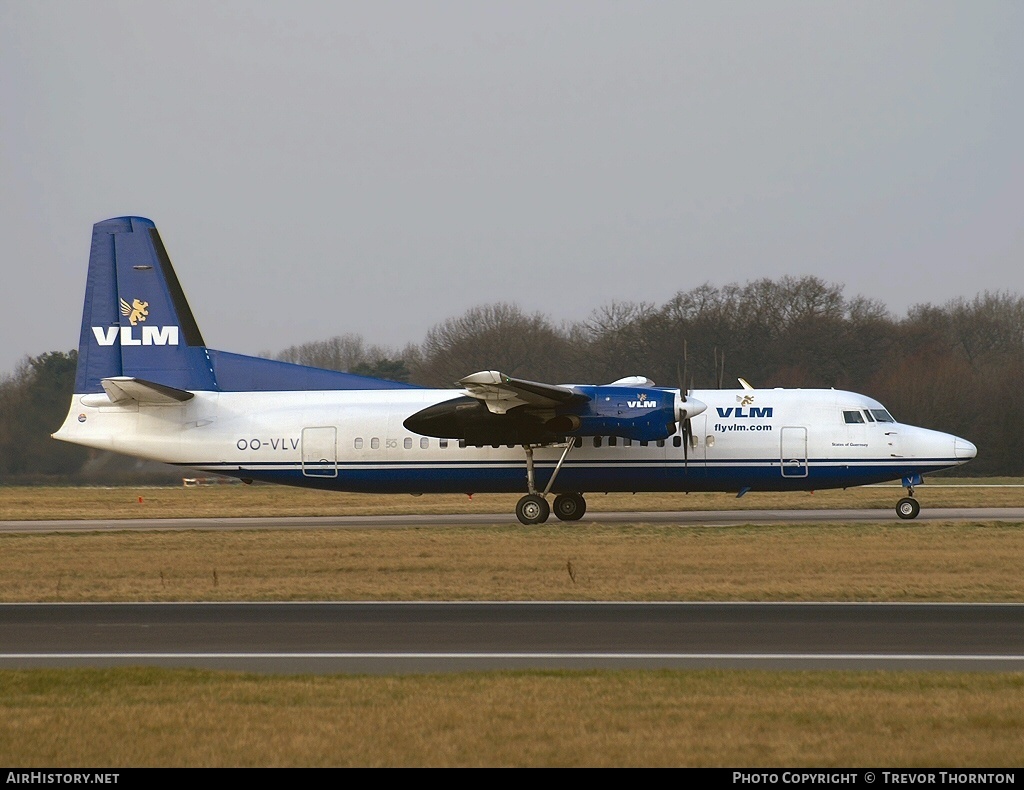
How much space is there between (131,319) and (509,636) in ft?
61.8

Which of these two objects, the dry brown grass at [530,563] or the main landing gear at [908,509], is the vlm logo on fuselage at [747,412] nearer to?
the dry brown grass at [530,563]

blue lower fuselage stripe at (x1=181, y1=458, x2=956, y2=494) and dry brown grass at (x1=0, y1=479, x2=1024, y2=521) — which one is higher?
blue lower fuselage stripe at (x1=181, y1=458, x2=956, y2=494)

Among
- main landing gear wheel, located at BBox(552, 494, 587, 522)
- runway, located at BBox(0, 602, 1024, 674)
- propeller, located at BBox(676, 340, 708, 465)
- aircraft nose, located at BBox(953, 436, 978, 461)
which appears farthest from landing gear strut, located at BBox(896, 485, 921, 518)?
runway, located at BBox(0, 602, 1024, 674)

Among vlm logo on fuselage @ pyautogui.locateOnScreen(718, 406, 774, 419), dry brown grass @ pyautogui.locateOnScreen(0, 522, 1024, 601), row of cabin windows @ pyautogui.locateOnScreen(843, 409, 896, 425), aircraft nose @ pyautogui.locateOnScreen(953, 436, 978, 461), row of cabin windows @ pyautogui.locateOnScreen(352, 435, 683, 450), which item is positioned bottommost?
dry brown grass @ pyautogui.locateOnScreen(0, 522, 1024, 601)

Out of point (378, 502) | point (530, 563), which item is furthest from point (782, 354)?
point (530, 563)

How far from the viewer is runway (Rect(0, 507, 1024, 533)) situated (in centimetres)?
2745

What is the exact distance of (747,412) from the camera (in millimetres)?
27172

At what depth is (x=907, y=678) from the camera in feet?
31.8

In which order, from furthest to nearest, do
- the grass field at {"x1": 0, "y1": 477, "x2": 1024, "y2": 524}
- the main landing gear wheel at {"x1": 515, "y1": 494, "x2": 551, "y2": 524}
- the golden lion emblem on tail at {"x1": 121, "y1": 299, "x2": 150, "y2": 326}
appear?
the grass field at {"x1": 0, "y1": 477, "x2": 1024, "y2": 524}
the golden lion emblem on tail at {"x1": 121, "y1": 299, "x2": 150, "y2": 326}
the main landing gear wheel at {"x1": 515, "y1": 494, "x2": 551, "y2": 524}

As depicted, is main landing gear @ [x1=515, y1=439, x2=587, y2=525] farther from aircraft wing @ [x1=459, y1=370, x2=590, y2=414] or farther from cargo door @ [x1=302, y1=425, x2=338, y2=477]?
cargo door @ [x1=302, y1=425, x2=338, y2=477]

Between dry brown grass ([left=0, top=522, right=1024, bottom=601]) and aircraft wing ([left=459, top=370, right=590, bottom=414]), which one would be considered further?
aircraft wing ([left=459, top=370, right=590, bottom=414])

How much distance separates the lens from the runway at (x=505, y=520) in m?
27.5

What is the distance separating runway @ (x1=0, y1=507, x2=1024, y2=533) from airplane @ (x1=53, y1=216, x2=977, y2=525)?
92cm

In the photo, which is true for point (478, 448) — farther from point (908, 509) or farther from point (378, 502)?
point (378, 502)
